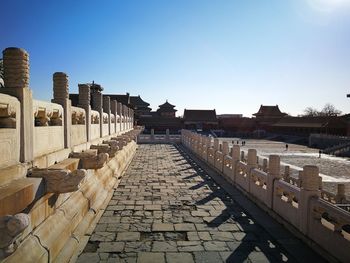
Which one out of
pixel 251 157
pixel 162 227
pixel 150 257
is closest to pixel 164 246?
pixel 150 257

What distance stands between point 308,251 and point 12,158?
482cm

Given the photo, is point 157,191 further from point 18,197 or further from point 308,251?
point 18,197

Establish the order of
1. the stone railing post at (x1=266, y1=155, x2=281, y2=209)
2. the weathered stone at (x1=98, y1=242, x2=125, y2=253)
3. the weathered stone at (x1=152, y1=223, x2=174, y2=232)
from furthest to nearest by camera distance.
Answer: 1. the stone railing post at (x1=266, y1=155, x2=281, y2=209)
2. the weathered stone at (x1=152, y1=223, x2=174, y2=232)
3. the weathered stone at (x1=98, y1=242, x2=125, y2=253)

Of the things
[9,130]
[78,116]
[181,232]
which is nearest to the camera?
[9,130]

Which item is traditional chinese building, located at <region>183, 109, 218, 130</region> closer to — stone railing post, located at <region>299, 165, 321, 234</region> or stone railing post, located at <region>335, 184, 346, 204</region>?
stone railing post, located at <region>335, 184, 346, 204</region>

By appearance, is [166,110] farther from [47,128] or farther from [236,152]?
[47,128]

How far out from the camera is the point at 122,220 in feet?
20.1

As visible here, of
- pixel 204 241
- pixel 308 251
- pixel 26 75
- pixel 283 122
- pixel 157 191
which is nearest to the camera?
pixel 26 75

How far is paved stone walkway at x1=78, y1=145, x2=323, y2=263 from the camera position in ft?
14.8

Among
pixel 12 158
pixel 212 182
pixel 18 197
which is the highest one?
pixel 12 158

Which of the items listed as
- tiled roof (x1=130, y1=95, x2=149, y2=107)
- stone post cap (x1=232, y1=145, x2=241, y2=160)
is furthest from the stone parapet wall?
tiled roof (x1=130, y1=95, x2=149, y2=107)

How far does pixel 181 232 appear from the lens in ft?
18.1

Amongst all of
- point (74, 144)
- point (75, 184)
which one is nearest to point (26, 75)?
point (75, 184)

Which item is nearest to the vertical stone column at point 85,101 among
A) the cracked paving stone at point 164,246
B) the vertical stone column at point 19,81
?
the vertical stone column at point 19,81
